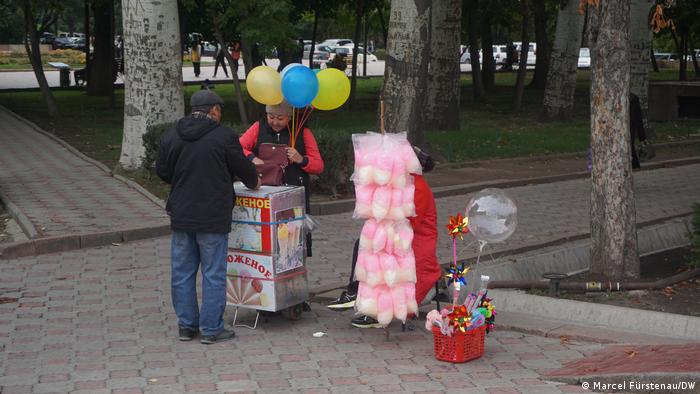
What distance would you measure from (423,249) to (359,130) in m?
14.2

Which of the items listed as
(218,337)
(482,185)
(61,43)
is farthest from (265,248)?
(61,43)

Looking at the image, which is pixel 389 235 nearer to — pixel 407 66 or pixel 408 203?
pixel 408 203

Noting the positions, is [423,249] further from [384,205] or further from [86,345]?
[86,345]

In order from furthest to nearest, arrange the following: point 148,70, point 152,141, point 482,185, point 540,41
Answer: point 540,41 < point 148,70 < point 482,185 < point 152,141

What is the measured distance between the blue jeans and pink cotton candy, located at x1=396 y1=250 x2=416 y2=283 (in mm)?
1246

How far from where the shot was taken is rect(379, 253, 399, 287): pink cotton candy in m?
7.25

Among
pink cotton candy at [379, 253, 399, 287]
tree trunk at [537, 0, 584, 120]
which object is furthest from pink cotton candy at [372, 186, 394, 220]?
tree trunk at [537, 0, 584, 120]

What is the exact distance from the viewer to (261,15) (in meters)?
20.6

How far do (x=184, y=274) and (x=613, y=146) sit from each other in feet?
12.4

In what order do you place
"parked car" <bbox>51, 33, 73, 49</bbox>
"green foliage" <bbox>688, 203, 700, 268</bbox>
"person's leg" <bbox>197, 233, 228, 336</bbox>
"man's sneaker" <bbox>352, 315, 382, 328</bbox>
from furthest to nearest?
"parked car" <bbox>51, 33, 73, 49</bbox> → "green foliage" <bbox>688, 203, 700, 268</bbox> → "man's sneaker" <bbox>352, 315, 382, 328</bbox> → "person's leg" <bbox>197, 233, 228, 336</bbox>

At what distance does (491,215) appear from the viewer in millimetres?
7176

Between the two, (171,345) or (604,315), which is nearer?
(171,345)

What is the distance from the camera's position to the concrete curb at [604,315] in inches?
291

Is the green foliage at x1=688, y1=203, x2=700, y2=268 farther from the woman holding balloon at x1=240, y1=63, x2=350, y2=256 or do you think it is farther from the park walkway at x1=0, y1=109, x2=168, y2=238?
the park walkway at x1=0, y1=109, x2=168, y2=238
